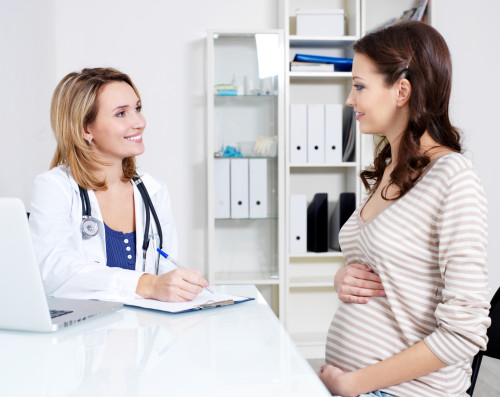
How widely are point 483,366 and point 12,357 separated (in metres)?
2.92

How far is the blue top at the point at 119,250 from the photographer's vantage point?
1.75 meters

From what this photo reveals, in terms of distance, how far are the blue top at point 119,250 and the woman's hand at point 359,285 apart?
752 millimetres

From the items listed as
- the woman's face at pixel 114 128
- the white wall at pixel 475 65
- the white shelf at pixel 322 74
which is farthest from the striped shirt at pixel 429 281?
the white wall at pixel 475 65

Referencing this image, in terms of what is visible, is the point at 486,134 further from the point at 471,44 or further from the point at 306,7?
the point at 306,7

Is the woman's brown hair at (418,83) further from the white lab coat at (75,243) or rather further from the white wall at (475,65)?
the white wall at (475,65)

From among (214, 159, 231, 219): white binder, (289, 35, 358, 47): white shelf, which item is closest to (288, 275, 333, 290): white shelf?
(214, 159, 231, 219): white binder

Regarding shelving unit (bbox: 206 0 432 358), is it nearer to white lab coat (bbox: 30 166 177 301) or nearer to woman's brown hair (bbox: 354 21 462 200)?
white lab coat (bbox: 30 166 177 301)

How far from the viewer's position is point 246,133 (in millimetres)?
3305

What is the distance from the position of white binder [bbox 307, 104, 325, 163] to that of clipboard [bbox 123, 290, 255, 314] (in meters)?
1.98

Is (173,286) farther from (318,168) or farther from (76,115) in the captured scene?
(318,168)

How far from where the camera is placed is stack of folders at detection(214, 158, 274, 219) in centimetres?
326

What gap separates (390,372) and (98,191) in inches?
43.1

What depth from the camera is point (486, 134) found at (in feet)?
12.0

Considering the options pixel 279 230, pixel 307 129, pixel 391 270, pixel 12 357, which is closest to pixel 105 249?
pixel 12 357
